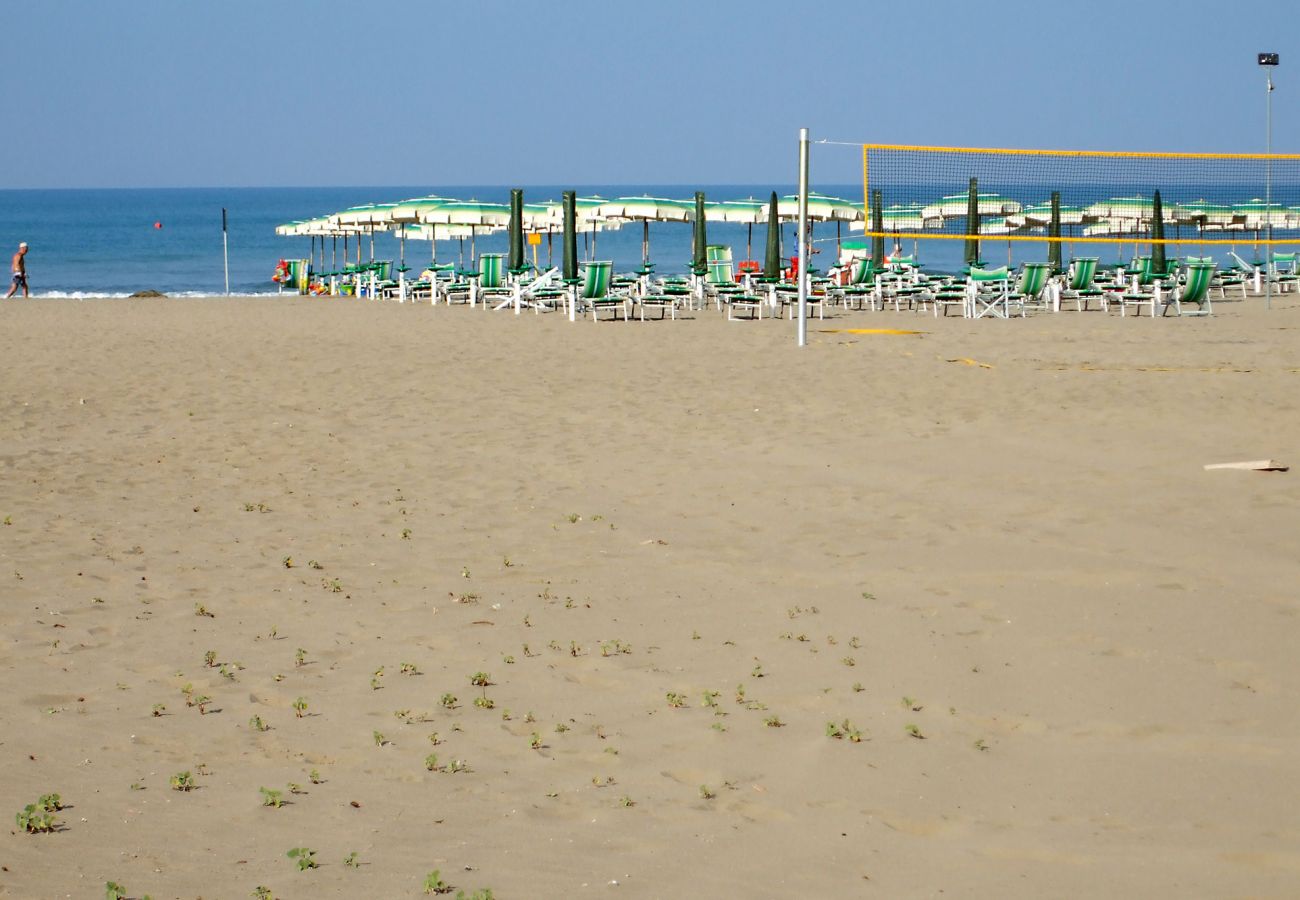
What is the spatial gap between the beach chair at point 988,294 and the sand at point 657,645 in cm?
916

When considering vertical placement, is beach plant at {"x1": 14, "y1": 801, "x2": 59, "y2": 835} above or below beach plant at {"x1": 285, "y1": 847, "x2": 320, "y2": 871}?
above

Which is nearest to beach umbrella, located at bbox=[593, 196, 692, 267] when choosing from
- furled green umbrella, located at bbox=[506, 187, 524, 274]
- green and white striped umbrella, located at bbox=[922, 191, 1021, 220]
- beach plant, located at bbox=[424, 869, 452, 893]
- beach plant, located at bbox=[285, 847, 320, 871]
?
furled green umbrella, located at bbox=[506, 187, 524, 274]

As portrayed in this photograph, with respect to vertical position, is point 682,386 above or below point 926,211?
below

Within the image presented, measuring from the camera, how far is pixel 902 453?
27.6 feet

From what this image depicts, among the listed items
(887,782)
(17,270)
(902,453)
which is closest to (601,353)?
(902,453)

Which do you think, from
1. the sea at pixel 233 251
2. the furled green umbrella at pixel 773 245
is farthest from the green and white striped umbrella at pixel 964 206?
the furled green umbrella at pixel 773 245

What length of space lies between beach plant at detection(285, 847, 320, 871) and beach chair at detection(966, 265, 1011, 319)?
16.6 meters

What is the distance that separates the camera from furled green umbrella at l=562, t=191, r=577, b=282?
20.1 metres

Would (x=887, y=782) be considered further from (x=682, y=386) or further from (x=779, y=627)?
(x=682, y=386)

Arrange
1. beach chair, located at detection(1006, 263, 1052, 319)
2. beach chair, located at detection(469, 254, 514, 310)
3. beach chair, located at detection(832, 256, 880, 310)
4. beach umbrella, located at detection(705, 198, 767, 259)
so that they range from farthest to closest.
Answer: beach umbrella, located at detection(705, 198, 767, 259)
beach chair, located at detection(469, 254, 514, 310)
beach chair, located at detection(832, 256, 880, 310)
beach chair, located at detection(1006, 263, 1052, 319)

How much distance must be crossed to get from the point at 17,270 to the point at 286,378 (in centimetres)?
1708

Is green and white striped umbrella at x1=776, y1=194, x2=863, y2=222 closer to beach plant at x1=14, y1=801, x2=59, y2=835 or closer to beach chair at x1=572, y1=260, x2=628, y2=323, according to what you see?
beach chair at x1=572, y1=260, x2=628, y2=323

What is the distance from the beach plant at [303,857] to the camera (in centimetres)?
323

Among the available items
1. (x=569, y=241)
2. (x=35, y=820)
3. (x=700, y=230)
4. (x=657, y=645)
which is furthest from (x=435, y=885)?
(x=700, y=230)
